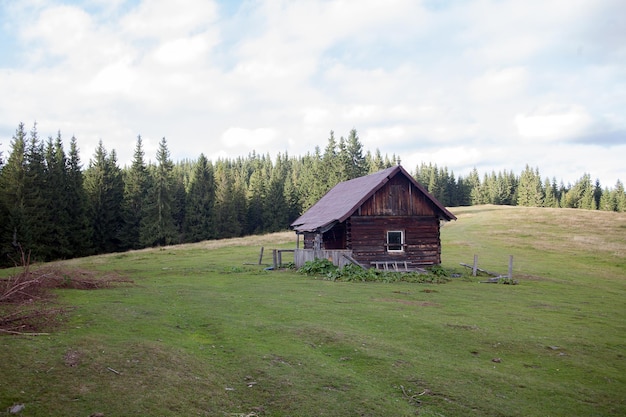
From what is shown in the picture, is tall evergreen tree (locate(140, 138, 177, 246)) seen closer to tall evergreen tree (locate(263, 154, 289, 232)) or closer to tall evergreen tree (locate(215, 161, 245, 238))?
tall evergreen tree (locate(215, 161, 245, 238))

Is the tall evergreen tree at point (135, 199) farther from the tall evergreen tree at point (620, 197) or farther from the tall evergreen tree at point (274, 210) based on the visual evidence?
the tall evergreen tree at point (620, 197)

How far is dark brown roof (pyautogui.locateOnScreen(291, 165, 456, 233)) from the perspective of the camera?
3180 centimetres

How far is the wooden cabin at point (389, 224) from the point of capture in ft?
106

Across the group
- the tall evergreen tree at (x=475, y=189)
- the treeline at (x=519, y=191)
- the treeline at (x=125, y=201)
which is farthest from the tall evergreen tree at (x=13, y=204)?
the tall evergreen tree at (x=475, y=189)

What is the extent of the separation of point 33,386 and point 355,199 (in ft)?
88.7

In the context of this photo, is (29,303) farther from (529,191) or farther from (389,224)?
(529,191)

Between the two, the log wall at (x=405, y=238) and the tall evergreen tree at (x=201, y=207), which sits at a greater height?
the tall evergreen tree at (x=201, y=207)

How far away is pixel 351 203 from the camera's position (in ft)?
107

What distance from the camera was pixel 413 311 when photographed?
57.5 feet

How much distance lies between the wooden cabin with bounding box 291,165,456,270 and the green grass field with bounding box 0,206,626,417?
907 cm

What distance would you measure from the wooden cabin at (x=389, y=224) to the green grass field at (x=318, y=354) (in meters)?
9.07

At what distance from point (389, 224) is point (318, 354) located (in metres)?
22.7

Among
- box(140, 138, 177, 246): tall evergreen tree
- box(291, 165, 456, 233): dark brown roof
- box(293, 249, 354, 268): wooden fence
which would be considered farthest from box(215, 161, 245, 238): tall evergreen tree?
box(293, 249, 354, 268): wooden fence

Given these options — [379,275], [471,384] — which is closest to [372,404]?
[471,384]
